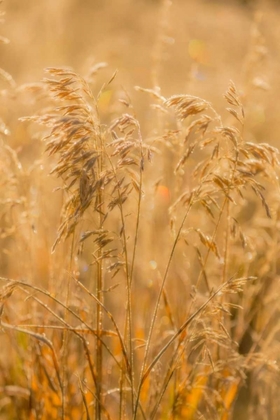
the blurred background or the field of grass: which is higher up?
the blurred background

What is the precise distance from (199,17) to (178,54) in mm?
1692

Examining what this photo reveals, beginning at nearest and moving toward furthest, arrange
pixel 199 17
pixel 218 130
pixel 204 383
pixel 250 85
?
pixel 218 130
pixel 204 383
pixel 250 85
pixel 199 17

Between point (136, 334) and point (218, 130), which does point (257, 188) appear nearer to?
point (218, 130)

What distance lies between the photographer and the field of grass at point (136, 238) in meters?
1.24

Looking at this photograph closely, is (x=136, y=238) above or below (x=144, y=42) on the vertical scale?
below

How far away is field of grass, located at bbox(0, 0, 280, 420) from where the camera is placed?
1.24m

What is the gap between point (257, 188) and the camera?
4.18 feet

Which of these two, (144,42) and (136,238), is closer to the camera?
(136,238)

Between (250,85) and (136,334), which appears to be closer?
(136,334)

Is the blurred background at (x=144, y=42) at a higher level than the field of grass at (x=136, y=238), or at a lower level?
higher

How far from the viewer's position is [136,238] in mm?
1220

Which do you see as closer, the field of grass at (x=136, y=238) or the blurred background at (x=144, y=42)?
the field of grass at (x=136, y=238)

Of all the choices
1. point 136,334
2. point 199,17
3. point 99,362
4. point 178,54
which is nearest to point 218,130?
point 99,362

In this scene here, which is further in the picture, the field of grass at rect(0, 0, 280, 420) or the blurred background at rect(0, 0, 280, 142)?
the blurred background at rect(0, 0, 280, 142)
